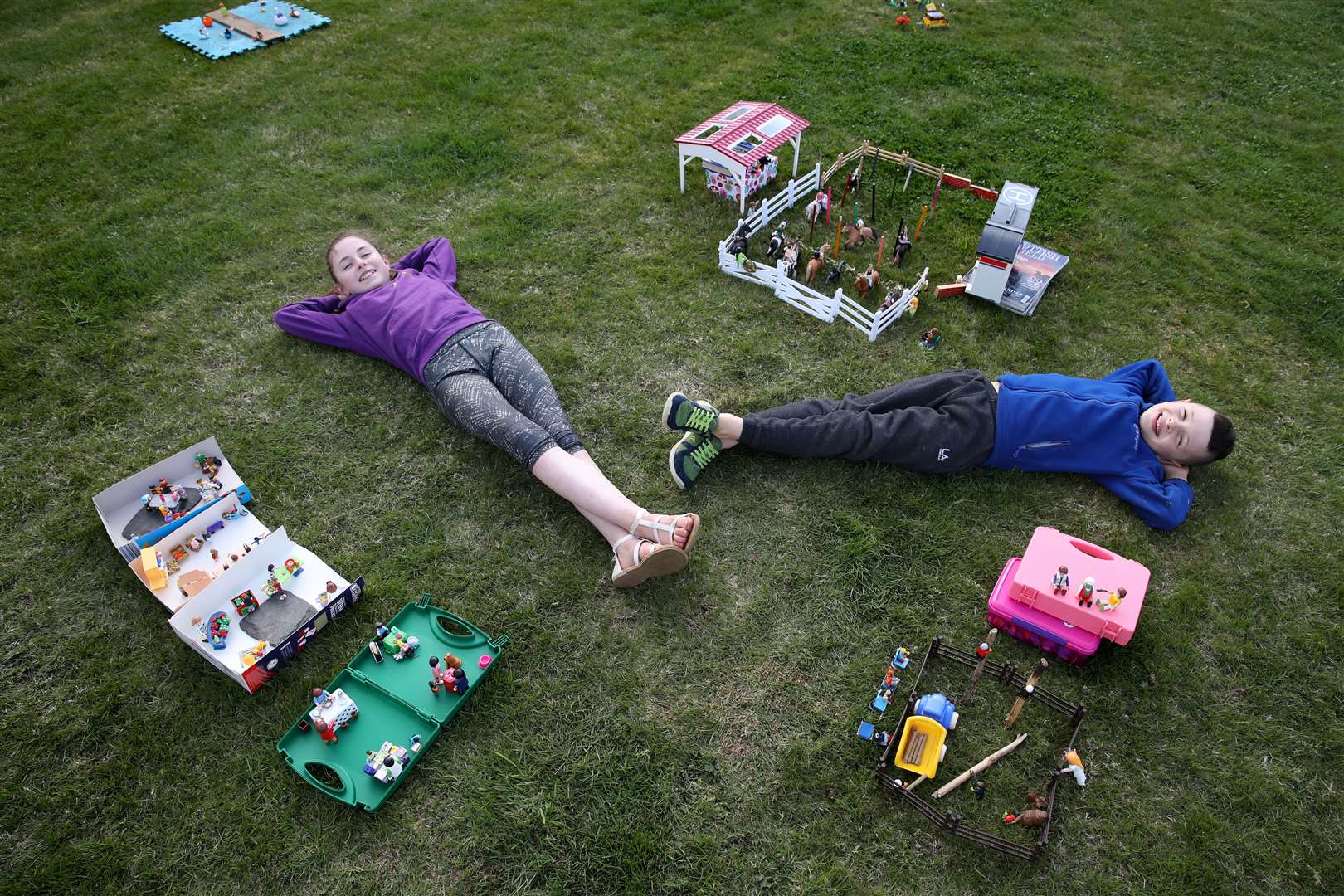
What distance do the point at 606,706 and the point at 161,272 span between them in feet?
18.8

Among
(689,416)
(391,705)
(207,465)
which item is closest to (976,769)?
(689,416)

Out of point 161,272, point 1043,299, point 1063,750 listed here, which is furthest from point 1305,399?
point 161,272

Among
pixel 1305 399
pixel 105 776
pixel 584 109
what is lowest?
pixel 105 776

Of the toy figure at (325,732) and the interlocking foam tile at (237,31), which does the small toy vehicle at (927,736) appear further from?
the interlocking foam tile at (237,31)

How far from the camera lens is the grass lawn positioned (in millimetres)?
3775

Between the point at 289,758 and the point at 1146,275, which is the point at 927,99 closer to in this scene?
the point at 1146,275

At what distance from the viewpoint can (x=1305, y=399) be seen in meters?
5.62

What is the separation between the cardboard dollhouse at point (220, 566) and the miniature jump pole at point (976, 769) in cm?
343

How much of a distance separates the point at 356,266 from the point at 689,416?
119 inches

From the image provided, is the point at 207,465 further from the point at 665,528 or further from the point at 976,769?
the point at 976,769

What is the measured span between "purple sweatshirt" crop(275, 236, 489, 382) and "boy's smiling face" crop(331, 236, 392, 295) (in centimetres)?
8

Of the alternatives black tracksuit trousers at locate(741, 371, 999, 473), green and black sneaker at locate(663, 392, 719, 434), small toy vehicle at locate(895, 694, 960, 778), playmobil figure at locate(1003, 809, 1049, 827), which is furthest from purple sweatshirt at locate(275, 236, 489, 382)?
playmobil figure at locate(1003, 809, 1049, 827)

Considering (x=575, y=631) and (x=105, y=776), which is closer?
(x=105, y=776)

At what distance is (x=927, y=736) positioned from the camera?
3.93 m
